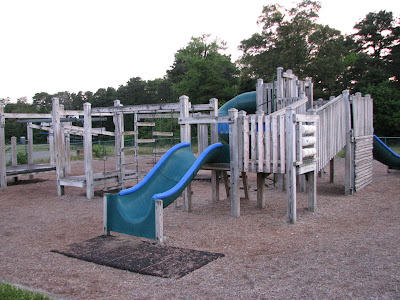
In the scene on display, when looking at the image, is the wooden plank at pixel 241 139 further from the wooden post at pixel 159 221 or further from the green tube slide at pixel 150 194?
the wooden post at pixel 159 221

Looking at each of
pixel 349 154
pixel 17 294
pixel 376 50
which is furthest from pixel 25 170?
pixel 376 50

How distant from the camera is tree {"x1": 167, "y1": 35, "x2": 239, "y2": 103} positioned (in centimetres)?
4147

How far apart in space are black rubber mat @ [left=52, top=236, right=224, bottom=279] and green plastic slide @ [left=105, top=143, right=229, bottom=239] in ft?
0.85

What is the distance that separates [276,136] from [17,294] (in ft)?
16.6

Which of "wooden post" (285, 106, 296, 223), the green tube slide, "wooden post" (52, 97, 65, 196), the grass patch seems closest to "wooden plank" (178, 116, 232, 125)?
the green tube slide

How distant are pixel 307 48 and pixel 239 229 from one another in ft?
102

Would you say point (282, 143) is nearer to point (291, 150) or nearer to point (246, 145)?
point (291, 150)

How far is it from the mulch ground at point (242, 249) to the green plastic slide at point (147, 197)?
537 mm

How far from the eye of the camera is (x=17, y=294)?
12.5 ft

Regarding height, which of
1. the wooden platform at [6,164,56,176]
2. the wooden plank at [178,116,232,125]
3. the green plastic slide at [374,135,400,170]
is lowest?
the wooden platform at [6,164,56,176]

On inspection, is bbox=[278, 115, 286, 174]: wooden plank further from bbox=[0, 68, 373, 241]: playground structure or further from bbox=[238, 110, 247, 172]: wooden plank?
bbox=[238, 110, 247, 172]: wooden plank

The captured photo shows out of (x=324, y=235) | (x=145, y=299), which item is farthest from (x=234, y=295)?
(x=324, y=235)

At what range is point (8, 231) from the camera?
730 cm

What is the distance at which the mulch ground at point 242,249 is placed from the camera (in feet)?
13.6
